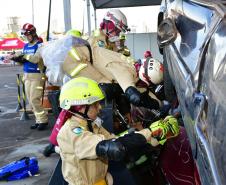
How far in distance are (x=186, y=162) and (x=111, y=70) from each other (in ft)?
4.69

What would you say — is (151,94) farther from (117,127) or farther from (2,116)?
(2,116)

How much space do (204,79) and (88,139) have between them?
1.07 metres

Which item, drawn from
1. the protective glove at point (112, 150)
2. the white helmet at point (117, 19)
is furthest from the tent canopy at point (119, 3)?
the protective glove at point (112, 150)

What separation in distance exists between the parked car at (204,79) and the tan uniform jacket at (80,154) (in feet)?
2.29

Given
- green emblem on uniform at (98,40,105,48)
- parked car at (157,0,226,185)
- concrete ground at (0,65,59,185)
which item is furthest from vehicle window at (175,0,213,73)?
concrete ground at (0,65,59,185)

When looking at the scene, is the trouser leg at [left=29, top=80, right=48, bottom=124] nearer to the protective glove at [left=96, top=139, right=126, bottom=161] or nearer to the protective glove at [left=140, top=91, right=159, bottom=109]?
the protective glove at [left=140, top=91, right=159, bottom=109]

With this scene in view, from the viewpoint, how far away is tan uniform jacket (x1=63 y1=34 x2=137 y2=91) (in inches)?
166

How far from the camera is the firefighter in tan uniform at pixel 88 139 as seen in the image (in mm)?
2605

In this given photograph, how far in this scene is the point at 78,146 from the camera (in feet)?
8.87

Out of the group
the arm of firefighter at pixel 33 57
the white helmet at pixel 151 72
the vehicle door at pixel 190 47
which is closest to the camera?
the vehicle door at pixel 190 47

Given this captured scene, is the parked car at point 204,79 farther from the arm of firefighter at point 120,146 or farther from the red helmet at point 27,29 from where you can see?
the red helmet at point 27,29

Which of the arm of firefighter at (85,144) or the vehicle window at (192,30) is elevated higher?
the vehicle window at (192,30)

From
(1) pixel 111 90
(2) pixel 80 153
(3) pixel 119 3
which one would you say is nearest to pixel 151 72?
(1) pixel 111 90

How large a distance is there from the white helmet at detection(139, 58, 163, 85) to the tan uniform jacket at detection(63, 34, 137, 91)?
189mm
